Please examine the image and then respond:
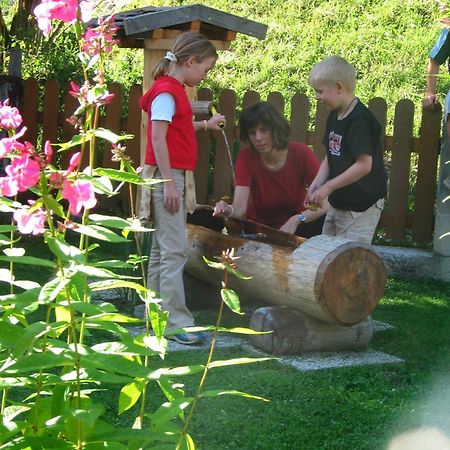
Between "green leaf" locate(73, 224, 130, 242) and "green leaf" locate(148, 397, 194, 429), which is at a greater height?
"green leaf" locate(73, 224, 130, 242)

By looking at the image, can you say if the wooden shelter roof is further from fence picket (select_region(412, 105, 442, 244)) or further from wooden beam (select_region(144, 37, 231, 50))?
fence picket (select_region(412, 105, 442, 244))

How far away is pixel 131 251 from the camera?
6684 mm

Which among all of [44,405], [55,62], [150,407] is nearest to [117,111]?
[55,62]

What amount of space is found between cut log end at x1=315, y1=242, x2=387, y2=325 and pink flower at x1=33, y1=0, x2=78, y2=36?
9.83 ft

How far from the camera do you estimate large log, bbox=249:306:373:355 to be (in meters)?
5.03

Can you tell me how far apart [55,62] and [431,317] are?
5.76 meters

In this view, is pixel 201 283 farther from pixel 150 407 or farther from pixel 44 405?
pixel 44 405

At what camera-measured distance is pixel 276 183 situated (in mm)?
5953

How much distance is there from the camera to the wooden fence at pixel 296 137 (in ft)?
26.5

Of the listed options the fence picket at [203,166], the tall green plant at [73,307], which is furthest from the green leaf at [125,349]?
the fence picket at [203,166]

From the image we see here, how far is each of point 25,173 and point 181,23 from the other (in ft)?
14.9

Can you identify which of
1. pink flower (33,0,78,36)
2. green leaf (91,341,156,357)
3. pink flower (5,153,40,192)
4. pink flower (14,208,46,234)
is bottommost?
green leaf (91,341,156,357)

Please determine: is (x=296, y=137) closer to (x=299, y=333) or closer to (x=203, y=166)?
(x=203, y=166)

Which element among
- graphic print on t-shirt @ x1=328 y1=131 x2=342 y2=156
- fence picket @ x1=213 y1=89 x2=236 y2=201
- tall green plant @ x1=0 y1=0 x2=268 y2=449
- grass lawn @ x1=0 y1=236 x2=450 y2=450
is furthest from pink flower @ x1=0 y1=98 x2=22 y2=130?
fence picket @ x1=213 y1=89 x2=236 y2=201
